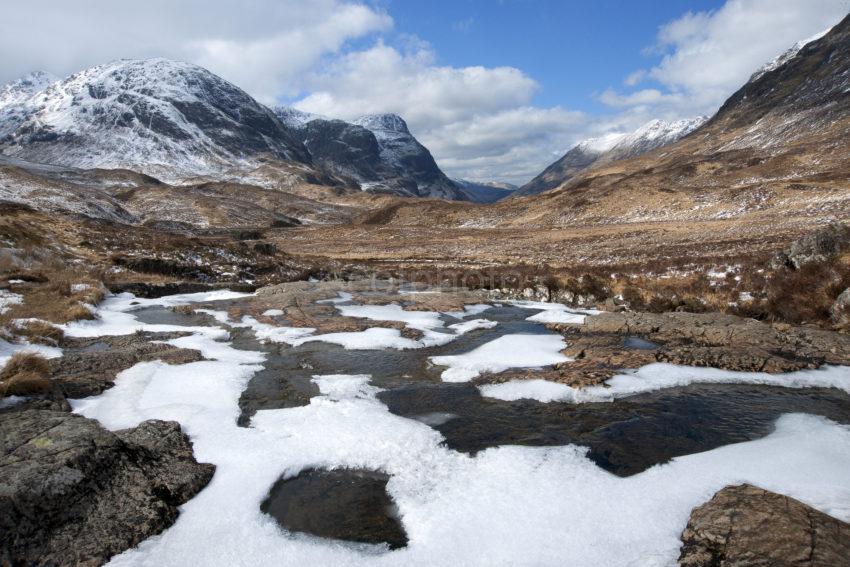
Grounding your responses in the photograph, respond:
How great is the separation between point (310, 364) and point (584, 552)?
26.8 feet

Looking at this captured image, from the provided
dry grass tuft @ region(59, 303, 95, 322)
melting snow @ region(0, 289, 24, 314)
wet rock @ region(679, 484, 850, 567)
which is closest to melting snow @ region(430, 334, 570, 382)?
wet rock @ region(679, 484, 850, 567)

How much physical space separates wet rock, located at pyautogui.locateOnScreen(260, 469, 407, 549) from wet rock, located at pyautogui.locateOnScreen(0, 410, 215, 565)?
1.16 m

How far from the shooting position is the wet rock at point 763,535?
4.31 meters

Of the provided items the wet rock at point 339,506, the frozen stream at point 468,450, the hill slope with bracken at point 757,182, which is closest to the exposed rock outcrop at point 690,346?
the frozen stream at point 468,450

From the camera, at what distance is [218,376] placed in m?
9.72

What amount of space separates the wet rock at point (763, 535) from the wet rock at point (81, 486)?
19.3 ft

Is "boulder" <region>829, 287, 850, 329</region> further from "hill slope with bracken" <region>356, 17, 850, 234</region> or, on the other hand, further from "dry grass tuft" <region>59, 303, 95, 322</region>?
"hill slope with bracken" <region>356, 17, 850, 234</region>

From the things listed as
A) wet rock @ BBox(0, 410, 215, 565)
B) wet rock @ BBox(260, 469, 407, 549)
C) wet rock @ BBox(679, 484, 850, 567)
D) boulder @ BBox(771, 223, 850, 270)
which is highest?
boulder @ BBox(771, 223, 850, 270)

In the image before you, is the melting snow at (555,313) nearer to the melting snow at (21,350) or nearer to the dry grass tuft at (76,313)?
the melting snow at (21,350)

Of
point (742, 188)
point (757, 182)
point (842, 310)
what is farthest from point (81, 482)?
point (757, 182)

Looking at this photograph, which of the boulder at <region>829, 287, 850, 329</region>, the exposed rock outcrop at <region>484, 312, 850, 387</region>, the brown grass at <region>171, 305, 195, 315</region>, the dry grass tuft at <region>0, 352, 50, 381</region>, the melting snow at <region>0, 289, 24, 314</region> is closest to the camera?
the dry grass tuft at <region>0, 352, 50, 381</region>

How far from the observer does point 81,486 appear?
506 cm

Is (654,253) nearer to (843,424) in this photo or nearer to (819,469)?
(843,424)

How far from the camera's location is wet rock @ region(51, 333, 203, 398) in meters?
8.46
